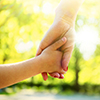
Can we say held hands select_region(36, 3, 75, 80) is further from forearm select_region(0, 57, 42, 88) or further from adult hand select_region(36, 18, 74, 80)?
forearm select_region(0, 57, 42, 88)

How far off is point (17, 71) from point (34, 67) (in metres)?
0.13

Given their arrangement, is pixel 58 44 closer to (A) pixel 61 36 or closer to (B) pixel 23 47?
(A) pixel 61 36

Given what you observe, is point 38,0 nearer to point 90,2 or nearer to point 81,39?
point 90,2

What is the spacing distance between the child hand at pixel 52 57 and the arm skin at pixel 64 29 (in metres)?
0.04

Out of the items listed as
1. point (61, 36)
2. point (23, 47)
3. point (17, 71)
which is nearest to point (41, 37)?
point (23, 47)

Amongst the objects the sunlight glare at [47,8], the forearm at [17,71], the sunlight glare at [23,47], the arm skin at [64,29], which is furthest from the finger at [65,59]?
the sunlight glare at [23,47]

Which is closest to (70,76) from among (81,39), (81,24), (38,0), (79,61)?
(79,61)

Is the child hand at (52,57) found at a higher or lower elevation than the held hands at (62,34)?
lower

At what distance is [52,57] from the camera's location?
1149mm

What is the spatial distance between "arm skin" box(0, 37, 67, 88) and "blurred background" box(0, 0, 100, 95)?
7.56 ft

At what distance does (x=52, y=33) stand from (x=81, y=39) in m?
4.57

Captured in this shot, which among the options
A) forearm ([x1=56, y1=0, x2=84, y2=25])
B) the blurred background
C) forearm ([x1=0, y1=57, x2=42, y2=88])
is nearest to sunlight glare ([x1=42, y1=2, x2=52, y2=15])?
the blurred background

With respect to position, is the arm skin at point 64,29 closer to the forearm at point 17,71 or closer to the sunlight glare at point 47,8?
the forearm at point 17,71

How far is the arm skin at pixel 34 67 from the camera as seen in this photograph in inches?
38.9
